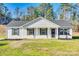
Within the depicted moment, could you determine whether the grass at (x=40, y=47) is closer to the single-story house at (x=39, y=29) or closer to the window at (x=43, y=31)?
the single-story house at (x=39, y=29)

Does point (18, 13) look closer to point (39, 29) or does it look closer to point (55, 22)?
point (39, 29)

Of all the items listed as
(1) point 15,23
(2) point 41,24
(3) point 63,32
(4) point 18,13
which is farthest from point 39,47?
(4) point 18,13

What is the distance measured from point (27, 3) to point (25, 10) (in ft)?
0.99

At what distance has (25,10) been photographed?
517 inches

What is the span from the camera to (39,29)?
45.4 ft

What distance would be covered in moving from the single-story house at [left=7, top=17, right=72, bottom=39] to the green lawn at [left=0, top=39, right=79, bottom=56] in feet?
1.07

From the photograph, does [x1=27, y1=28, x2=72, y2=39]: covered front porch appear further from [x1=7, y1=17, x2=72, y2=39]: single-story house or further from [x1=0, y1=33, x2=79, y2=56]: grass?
[x1=0, y1=33, x2=79, y2=56]: grass

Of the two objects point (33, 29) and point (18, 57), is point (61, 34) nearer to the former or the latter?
point (33, 29)

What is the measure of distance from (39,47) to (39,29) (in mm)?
1002

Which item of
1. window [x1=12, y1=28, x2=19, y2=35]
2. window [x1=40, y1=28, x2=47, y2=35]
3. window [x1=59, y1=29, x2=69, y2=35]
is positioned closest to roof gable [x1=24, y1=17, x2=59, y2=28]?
window [x1=40, y1=28, x2=47, y2=35]

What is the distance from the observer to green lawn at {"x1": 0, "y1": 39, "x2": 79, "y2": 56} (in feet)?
42.2

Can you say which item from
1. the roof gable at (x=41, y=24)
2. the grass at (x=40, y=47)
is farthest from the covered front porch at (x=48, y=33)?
the grass at (x=40, y=47)

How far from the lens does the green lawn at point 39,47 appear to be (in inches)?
507

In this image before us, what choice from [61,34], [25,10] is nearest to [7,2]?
[25,10]
